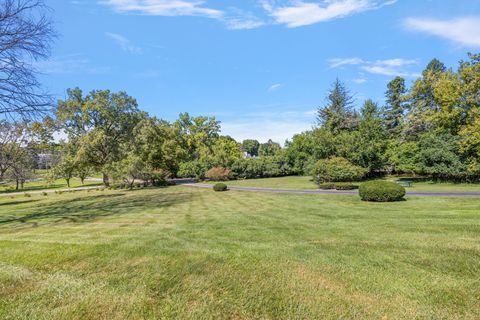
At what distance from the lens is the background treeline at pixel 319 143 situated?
2384 cm

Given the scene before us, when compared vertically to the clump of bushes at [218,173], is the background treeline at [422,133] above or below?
above

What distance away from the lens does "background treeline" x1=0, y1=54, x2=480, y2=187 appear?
23.8m

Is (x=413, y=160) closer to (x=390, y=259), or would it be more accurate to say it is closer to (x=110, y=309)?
(x=390, y=259)

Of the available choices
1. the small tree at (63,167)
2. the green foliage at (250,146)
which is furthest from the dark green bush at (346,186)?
the green foliage at (250,146)

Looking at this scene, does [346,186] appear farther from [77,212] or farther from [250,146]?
[250,146]

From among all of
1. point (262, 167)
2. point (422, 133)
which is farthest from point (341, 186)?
point (262, 167)

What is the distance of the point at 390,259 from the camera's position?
4.72m

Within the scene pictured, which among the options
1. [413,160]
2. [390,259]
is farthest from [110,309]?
[413,160]

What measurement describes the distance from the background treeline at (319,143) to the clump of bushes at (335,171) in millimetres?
108

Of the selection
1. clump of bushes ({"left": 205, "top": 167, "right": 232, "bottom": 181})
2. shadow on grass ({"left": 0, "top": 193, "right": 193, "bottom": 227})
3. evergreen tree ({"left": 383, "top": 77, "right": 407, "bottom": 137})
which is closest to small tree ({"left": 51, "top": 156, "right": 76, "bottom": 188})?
shadow on grass ({"left": 0, "top": 193, "right": 193, "bottom": 227})

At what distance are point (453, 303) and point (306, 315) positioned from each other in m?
2.02

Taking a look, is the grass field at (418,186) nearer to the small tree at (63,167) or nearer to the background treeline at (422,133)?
the background treeline at (422,133)

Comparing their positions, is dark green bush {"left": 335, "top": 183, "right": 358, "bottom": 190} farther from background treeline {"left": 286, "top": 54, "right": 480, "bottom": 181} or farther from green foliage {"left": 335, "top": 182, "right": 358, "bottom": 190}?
background treeline {"left": 286, "top": 54, "right": 480, "bottom": 181}

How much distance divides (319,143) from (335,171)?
5.97 metres
